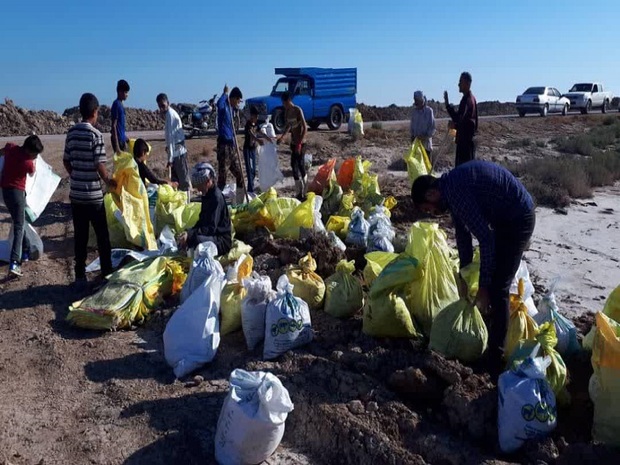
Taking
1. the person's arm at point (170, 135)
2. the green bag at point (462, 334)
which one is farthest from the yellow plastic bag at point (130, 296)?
the person's arm at point (170, 135)

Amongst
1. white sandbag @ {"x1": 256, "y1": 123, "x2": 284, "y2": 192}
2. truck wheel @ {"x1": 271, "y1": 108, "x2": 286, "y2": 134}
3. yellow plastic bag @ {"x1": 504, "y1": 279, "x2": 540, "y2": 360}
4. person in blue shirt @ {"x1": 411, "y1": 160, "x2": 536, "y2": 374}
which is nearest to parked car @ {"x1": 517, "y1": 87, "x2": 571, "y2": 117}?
truck wheel @ {"x1": 271, "y1": 108, "x2": 286, "y2": 134}

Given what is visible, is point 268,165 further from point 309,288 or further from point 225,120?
point 309,288

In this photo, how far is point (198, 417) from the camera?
3.52m

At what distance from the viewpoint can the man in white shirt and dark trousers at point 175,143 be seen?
793 centimetres

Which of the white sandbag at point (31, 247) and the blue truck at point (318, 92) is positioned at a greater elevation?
the blue truck at point (318, 92)

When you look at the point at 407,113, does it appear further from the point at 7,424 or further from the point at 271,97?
the point at 7,424

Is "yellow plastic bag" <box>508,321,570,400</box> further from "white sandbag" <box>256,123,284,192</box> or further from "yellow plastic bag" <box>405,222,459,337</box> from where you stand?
"white sandbag" <box>256,123,284,192</box>

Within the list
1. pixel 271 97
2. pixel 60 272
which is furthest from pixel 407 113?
pixel 60 272

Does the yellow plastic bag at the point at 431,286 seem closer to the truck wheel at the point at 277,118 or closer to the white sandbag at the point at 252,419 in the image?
the white sandbag at the point at 252,419

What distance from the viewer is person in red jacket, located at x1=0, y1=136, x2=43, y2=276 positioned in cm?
576

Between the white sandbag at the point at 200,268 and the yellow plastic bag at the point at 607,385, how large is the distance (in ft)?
8.31

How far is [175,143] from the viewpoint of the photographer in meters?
7.96

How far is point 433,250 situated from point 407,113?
27.6 m

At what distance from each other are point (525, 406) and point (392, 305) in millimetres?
1103
